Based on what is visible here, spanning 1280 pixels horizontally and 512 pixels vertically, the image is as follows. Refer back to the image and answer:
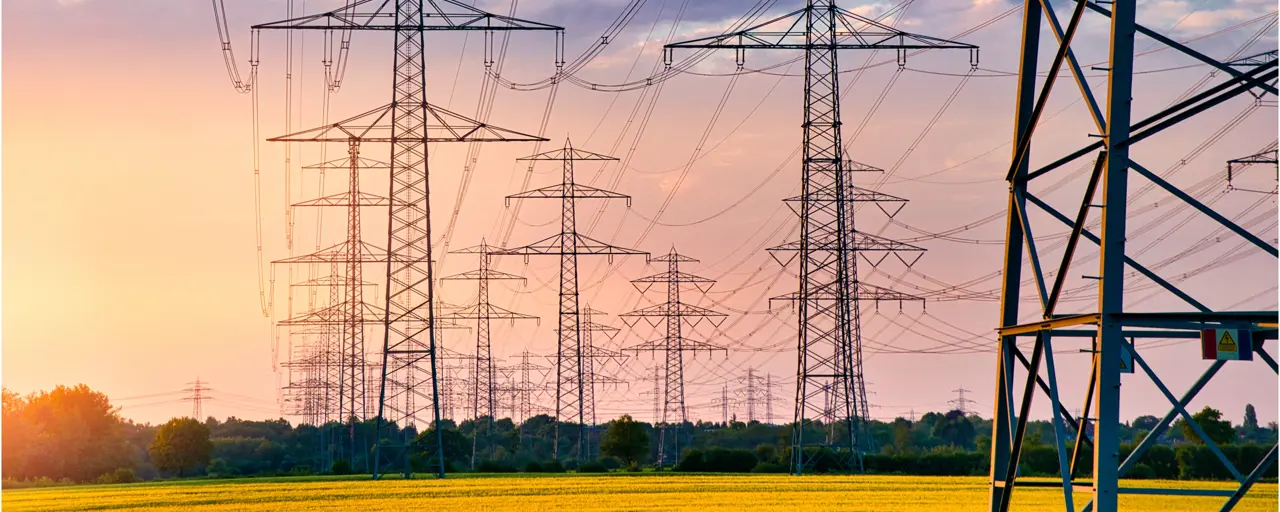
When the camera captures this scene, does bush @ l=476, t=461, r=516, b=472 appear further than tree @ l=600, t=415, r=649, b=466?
No

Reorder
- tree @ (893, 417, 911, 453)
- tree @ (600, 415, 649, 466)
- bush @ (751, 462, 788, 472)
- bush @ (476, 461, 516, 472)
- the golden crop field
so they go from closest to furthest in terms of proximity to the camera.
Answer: the golden crop field, bush @ (751, 462, 788, 472), bush @ (476, 461, 516, 472), tree @ (600, 415, 649, 466), tree @ (893, 417, 911, 453)

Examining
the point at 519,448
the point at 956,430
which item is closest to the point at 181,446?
the point at 519,448

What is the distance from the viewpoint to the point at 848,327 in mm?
62469

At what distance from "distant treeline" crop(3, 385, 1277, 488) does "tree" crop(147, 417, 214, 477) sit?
4.9 inches

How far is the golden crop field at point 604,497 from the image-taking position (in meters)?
42.8

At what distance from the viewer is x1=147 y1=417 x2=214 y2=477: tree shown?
126m

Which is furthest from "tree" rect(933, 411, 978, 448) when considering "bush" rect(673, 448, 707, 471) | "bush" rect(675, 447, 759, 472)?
"bush" rect(673, 448, 707, 471)

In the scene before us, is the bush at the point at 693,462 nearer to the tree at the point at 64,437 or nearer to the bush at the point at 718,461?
the bush at the point at 718,461

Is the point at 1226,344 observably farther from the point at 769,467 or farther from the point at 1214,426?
the point at 1214,426

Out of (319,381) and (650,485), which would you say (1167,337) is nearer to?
(650,485)

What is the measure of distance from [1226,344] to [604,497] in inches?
1307

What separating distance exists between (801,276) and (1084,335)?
43540 mm

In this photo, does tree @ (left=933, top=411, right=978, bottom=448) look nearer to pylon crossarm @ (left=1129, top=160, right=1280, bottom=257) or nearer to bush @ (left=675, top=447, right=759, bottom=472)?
bush @ (left=675, top=447, right=759, bottom=472)

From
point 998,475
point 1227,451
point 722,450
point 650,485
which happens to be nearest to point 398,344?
point 650,485
